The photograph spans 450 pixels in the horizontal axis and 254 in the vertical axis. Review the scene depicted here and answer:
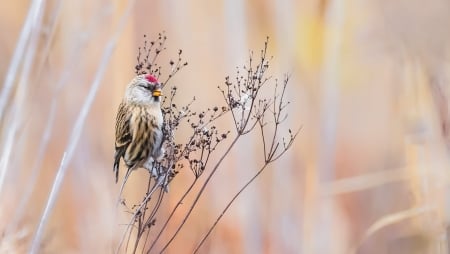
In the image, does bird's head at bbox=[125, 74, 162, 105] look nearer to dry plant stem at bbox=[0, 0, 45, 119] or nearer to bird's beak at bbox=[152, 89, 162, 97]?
bird's beak at bbox=[152, 89, 162, 97]

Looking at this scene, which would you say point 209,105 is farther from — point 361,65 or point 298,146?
point 361,65

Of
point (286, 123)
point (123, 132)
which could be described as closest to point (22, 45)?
point (123, 132)

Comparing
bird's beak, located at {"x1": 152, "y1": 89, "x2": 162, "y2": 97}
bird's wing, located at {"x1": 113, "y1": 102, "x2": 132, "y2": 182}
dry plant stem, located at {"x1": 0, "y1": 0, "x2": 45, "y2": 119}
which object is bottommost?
bird's wing, located at {"x1": 113, "y1": 102, "x2": 132, "y2": 182}

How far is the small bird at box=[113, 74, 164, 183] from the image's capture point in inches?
27.9

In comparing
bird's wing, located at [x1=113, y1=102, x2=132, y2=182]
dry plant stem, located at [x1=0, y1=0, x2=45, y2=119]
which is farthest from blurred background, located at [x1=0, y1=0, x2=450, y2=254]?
bird's wing, located at [x1=113, y1=102, x2=132, y2=182]

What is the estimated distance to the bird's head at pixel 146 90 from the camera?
0.70m

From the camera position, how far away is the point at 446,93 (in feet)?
3.65

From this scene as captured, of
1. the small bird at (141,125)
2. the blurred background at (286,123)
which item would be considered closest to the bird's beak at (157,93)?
the small bird at (141,125)

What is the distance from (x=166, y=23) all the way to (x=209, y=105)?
15 cm

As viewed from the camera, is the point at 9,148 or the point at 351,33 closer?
the point at 9,148

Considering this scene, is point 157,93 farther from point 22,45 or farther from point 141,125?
point 22,45

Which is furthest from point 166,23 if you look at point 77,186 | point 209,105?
point 77,186

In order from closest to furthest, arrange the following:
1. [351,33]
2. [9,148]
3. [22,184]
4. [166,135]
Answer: [166,135] → [9,148] → [22,184] → [351,33]

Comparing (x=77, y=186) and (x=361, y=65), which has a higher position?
(x=361, y=65)
